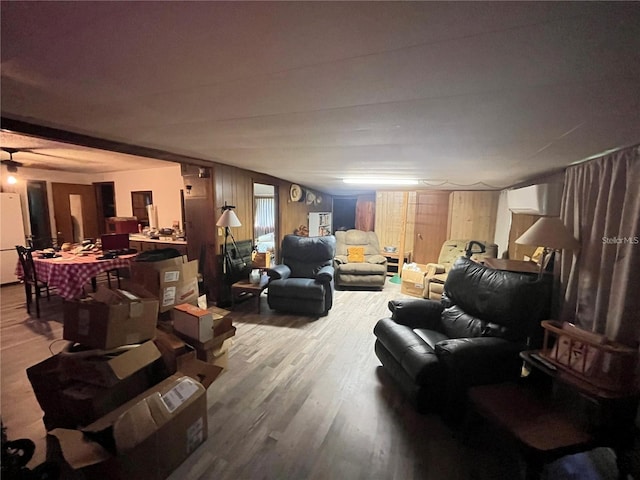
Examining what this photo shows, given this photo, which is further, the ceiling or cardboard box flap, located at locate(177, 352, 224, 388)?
cardboard box flap, located at locate(177, 352, 224, 388)

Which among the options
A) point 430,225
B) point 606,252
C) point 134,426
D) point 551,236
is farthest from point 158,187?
point 606,252

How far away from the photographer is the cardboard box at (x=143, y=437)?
1.28m

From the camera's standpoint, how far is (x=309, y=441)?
1713mm

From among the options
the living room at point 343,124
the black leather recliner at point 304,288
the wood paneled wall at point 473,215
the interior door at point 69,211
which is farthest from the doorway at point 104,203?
the wood paneled wall at point 473,215

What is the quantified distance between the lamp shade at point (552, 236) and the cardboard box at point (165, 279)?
9.30ft

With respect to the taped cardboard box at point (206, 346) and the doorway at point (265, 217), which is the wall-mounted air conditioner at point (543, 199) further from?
the doorway at point (265, 217)

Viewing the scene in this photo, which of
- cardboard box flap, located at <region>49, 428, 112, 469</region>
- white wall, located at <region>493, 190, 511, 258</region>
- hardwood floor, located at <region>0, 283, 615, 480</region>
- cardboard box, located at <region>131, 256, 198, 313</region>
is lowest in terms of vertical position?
hardwood floor, located at <region>0, 283, 615, 480</region>

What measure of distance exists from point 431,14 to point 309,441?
2152 millimetres

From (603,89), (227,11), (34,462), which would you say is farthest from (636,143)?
(34,462)

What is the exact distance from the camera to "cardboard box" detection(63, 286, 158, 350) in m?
1.67

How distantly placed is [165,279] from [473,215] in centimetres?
513

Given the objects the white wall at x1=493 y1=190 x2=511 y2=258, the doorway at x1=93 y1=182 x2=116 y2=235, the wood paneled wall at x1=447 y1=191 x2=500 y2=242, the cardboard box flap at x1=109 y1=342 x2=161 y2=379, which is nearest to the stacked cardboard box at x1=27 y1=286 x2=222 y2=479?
the cardboard box flap at x1=109 y1=342 x2=161 y2=379

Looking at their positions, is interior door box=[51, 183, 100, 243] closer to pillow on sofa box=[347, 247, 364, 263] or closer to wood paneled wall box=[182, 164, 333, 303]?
wood paneled wall box=[182, 164, 333, 303]

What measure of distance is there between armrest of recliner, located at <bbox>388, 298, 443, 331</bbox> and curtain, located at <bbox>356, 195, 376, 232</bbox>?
383cm
